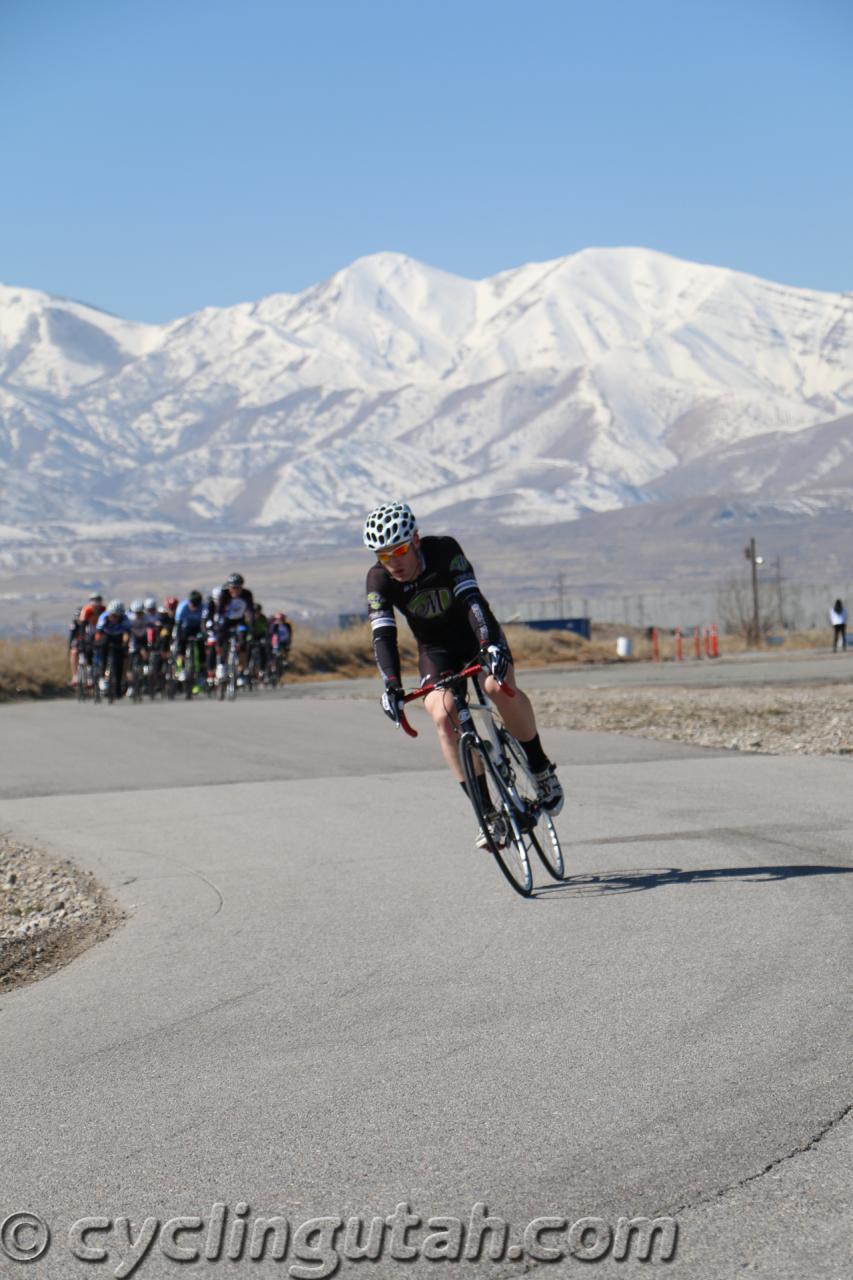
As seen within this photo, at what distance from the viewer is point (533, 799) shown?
8.79 meters

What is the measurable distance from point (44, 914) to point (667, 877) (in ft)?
10.2

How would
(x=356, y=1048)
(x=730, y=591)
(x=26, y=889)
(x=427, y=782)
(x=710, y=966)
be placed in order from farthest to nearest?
1. (x=730, y=591)
2. (x=427, y=782)
3. (x=26, y=889)
4. (x=710, y=966)
5. (x=356, y=1048)

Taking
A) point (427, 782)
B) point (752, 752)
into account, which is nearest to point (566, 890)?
point (427, 782)

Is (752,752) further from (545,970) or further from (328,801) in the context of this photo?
(545,970)

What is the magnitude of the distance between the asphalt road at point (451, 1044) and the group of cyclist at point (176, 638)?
18.3 m

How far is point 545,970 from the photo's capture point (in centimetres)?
646

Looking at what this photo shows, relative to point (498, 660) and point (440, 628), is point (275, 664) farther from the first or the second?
point (498, 660)

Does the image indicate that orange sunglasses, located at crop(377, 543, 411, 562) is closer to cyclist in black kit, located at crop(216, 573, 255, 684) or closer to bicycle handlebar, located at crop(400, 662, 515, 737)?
bicycle handlebar, located at crop(400, 662, 515, 737)

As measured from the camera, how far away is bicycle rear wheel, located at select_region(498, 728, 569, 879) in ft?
28.5

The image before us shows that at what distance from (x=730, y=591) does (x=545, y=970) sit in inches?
5112

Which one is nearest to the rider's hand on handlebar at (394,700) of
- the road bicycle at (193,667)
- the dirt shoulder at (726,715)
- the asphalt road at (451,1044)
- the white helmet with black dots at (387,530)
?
the white helmet with black dots at (387,530)

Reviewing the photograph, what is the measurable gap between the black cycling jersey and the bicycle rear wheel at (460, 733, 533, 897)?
500 mm

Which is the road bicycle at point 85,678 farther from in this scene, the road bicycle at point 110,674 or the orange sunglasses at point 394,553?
the orange sunglasses at point 394,553

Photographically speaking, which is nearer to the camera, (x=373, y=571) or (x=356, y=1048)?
(x=356, y=1048)
